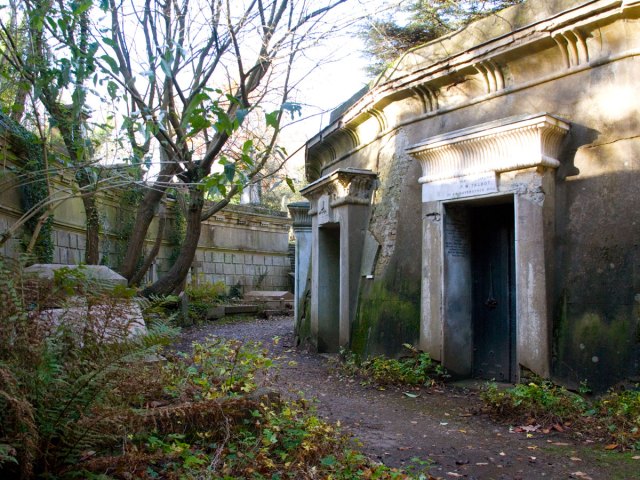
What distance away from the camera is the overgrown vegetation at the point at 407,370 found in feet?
21.8

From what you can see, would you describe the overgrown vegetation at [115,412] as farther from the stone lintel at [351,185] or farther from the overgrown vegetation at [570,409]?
the stone lintel at [351,185]

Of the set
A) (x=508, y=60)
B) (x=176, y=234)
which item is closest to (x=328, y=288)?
(x=508, y=60)

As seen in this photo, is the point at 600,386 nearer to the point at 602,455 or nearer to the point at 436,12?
the point at 602,455

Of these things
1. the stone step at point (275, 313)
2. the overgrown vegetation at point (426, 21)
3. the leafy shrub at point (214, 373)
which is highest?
the overgrown vegetation at point (426, 21)

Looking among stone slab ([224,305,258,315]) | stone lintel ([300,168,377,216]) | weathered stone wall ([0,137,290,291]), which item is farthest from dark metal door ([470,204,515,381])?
stone slab ([224,305,258,315])

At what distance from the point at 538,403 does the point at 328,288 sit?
16.9 ft

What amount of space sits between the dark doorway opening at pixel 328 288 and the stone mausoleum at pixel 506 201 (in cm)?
102

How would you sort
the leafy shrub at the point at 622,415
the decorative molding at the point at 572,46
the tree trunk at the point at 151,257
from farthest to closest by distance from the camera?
the tree trunk at the point at 151,257 → the decorative molding at the point at 572,46 → the leafy shrub at the point at 622,415

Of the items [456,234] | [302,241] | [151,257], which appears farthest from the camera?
[151,257]

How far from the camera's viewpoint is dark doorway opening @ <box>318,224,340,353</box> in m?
9.78

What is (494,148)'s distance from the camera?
6.17m

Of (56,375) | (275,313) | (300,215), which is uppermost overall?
(300,215)

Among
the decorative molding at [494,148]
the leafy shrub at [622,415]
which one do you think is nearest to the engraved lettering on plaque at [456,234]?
the decorative molding at [494,148]

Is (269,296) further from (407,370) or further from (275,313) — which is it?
(407,370)
